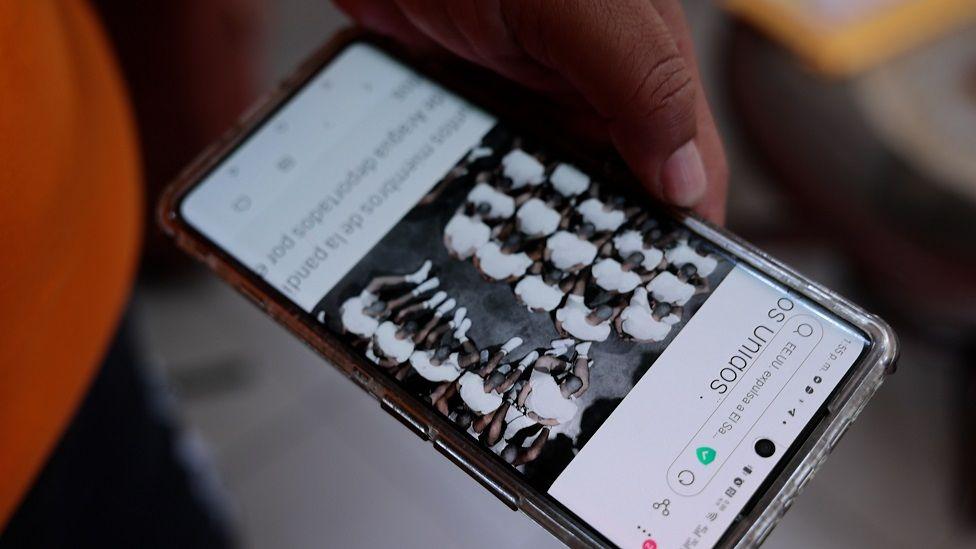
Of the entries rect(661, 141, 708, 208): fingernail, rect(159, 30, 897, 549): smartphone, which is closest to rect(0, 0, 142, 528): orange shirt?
rect(159, 30, 897, 549): smartphone

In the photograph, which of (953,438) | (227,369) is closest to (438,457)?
(227,369)

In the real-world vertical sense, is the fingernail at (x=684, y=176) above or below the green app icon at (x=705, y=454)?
above

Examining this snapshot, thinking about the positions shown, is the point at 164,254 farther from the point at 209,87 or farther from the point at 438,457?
the point at 438,457

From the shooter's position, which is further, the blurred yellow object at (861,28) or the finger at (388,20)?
the blurred yellow object at (861,28)

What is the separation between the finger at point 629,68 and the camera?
1.25 feet

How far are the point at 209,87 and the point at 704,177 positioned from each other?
0.56m

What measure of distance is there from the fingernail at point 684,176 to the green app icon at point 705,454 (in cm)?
12

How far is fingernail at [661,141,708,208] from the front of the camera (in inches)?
16.0

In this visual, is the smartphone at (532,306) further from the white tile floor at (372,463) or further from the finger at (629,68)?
the white tile floor at (372,463)

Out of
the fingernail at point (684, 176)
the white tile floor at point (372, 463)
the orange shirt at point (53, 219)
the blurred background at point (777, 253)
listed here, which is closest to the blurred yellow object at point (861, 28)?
the blurred background at point (777, 253)

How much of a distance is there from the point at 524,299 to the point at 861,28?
58 centimetres

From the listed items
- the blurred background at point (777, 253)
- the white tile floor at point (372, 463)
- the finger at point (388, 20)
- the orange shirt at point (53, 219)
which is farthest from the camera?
the white tile floor at point (372, 463)

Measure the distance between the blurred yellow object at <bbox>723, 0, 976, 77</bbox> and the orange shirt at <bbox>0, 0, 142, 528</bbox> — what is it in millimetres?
617

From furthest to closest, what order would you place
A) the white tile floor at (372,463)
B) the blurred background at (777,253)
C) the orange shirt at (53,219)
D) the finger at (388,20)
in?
the white tile floor at (372,463)
the blurred background at (777,253)
the finger at (388,20)
the orange shirt at (53,219)
